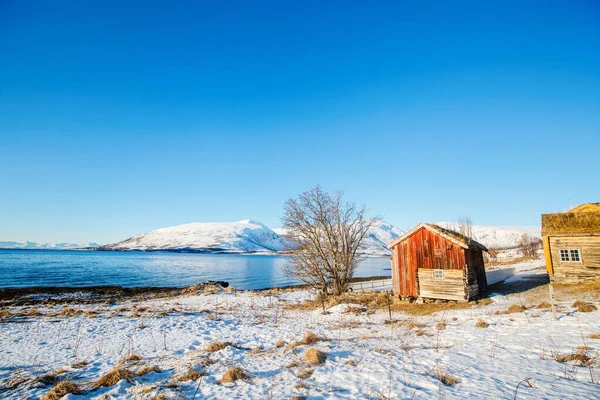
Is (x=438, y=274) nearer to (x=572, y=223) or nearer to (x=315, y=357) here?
(x=572, y=223)

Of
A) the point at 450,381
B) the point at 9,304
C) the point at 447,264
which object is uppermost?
the point at 447,264

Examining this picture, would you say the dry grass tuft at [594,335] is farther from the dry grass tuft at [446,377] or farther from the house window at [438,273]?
the house window at [438,273]

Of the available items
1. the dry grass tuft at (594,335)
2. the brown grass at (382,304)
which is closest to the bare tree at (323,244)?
the brown grass at (382,304)

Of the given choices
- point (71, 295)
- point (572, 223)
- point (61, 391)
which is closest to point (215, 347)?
point (61, 391)

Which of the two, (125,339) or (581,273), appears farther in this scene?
(581,273)

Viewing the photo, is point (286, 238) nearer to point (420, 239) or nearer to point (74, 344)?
point (420, 239)

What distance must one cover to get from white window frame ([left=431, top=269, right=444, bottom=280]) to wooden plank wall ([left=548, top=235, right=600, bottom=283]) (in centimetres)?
1003

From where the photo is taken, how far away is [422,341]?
1150 cm

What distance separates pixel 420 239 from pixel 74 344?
A: 72.0 feet

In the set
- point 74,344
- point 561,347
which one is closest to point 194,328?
point 74,344

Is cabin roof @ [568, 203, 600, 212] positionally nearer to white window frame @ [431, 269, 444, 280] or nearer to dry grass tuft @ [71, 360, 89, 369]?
white window frame @ [431, 269, 444, 280]

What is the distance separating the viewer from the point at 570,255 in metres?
23.6

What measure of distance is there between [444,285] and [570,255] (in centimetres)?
1110

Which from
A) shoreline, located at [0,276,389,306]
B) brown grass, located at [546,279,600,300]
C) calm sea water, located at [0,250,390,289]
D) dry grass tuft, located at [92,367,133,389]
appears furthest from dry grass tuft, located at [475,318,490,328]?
calm sea water, located at [0,250,390,289]
